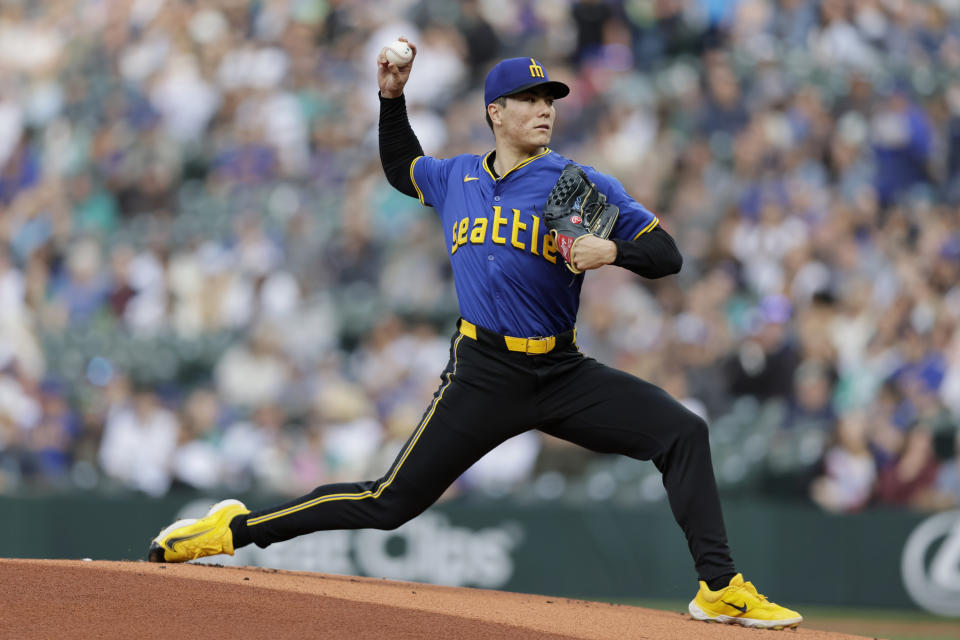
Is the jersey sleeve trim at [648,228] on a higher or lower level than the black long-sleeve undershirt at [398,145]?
lower

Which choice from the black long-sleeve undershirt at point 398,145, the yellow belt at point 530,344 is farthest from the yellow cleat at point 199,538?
the black long-sleeve undershirt at point 398,145

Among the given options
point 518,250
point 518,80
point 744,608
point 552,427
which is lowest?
point 744,608

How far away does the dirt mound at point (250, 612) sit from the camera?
4059 mm

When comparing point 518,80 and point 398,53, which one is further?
point 398,53

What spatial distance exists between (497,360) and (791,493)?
5569 millimetres

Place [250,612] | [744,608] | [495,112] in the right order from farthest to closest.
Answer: [495,112] → [744,608] → [250,612]

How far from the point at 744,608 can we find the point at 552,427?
3.21 feet

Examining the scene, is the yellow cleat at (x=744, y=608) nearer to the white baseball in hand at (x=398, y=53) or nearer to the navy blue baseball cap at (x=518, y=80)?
the navy blue baseball cap at (x=518, y=80)

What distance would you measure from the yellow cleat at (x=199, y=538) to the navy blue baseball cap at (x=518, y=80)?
194 cm

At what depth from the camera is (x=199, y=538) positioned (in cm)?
505

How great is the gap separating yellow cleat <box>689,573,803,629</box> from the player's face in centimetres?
181

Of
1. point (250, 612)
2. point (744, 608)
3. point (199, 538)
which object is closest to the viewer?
point (250, 612)

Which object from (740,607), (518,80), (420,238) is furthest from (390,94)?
(420,238)

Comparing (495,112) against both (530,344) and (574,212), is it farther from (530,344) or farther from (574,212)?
(530,344)
